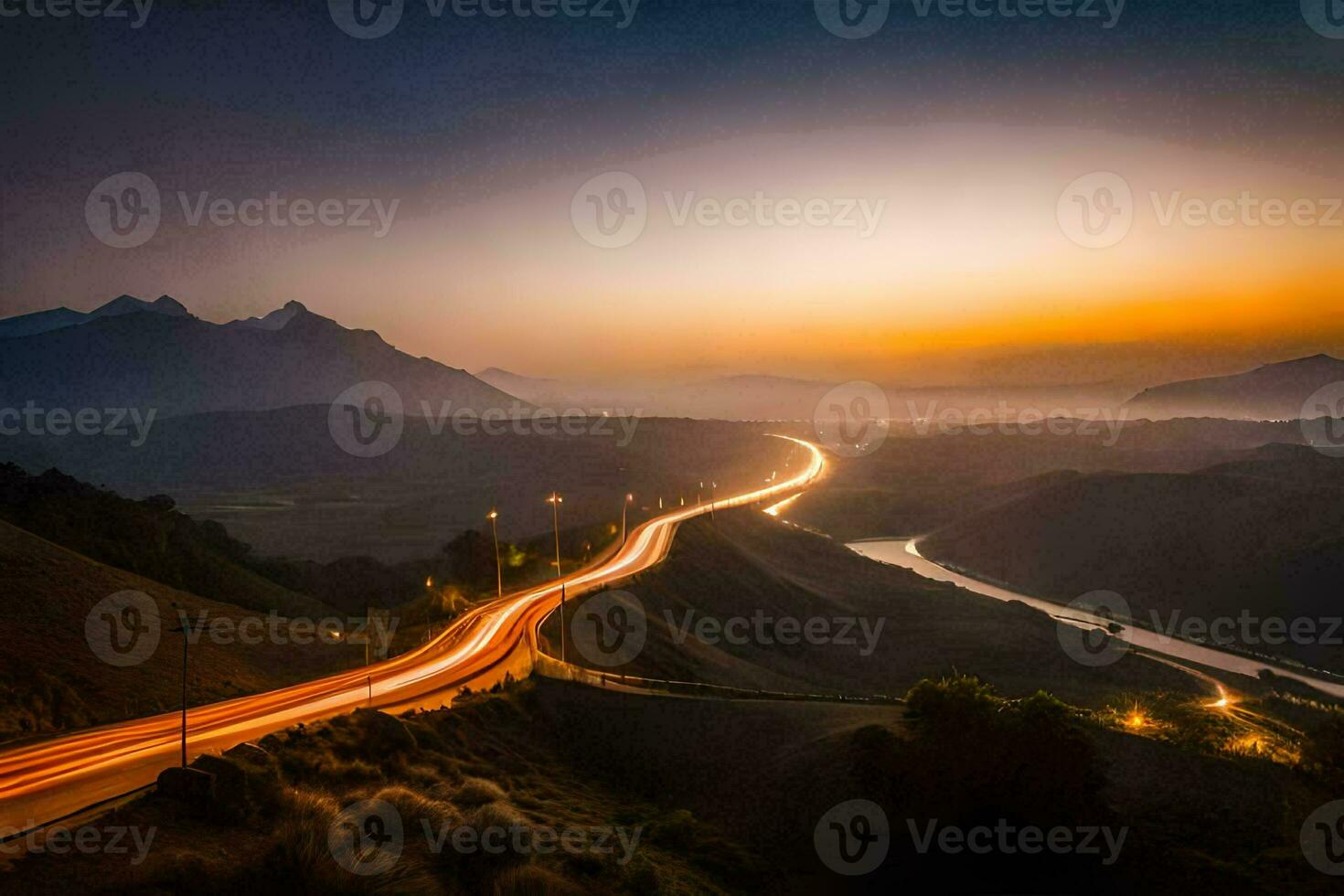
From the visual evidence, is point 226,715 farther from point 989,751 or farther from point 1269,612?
point 1269,612

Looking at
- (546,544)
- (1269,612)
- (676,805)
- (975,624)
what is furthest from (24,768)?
(1269,612)
